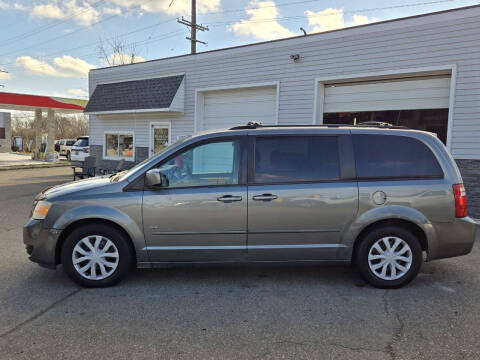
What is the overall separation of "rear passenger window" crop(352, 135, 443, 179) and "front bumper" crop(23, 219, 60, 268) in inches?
134

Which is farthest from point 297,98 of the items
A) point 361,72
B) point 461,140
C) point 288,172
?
point 288,172

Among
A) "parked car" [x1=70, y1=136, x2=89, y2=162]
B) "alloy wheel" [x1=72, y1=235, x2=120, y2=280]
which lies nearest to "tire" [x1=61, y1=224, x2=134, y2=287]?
"alloy wheel" [x1=72, y1=235, x2=120, y2=280]

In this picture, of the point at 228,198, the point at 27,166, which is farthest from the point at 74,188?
the point at 27,166

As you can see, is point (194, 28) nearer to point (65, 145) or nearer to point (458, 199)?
point (65, 145)

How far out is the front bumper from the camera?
4027 millimetres

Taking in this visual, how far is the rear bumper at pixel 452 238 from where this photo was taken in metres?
4.14

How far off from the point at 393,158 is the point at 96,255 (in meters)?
3.46

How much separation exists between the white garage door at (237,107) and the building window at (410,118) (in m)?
1.77

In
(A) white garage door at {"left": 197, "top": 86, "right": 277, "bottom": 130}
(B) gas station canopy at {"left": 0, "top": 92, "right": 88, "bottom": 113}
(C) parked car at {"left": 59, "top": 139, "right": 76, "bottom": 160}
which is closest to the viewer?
(A) white garage door at {"left": 197, "top": 86, "right": 277, "bottom": 130}

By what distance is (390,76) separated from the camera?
9109mm

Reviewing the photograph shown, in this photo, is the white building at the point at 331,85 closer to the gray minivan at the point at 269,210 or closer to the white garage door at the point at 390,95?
the white garage door at the point at 390,95

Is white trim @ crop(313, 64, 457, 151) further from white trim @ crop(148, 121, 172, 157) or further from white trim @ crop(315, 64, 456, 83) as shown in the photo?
white trim @ crop(148, 121, 172, 157)

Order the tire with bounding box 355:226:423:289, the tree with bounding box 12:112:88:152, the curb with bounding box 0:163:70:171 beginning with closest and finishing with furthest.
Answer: the tire with bounding box 355:226:423:289 → the curb with bounding box 0:163:70:171 → the tree with bounding box 12:112:88:152

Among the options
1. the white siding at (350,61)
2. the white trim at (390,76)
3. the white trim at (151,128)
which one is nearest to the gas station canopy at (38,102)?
the white trim at (151,128)
